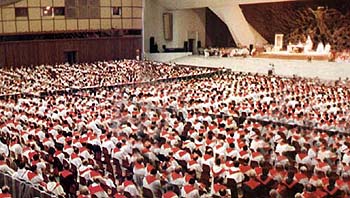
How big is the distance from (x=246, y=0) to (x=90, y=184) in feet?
82.6

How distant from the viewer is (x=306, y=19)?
3338 centimetres

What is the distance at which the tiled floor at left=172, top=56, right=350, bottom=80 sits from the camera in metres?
26.8

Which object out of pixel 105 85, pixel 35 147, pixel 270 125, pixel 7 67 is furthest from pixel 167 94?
pixel 7 67

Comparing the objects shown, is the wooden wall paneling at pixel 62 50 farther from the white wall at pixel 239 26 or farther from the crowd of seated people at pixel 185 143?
the crowd of seated people at pixel 185 143

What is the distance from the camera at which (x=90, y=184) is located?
9922 millimetres

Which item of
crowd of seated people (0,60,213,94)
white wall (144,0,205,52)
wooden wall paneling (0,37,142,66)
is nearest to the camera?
crowd of seated people (0,60,213,94)

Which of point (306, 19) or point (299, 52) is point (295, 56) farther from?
point (306, 19)

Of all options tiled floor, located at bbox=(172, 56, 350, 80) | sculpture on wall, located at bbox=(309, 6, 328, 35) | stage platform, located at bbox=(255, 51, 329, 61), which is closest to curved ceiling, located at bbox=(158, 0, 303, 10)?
sculpture on wall, located at bbox=(309, 6, 328, 35)

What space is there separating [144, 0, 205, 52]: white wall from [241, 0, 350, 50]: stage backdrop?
611cm

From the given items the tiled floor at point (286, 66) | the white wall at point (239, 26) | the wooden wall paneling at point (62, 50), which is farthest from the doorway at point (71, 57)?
the white wall at point (239, 26)

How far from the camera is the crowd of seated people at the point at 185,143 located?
9945mm

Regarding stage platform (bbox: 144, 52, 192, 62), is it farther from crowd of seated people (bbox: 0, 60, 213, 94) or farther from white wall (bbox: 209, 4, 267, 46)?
white wall (bbox: 209, 4, 267, 46)

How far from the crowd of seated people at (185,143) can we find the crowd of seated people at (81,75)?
3.98m

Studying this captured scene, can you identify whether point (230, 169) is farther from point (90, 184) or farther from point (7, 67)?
point (7, 67)
